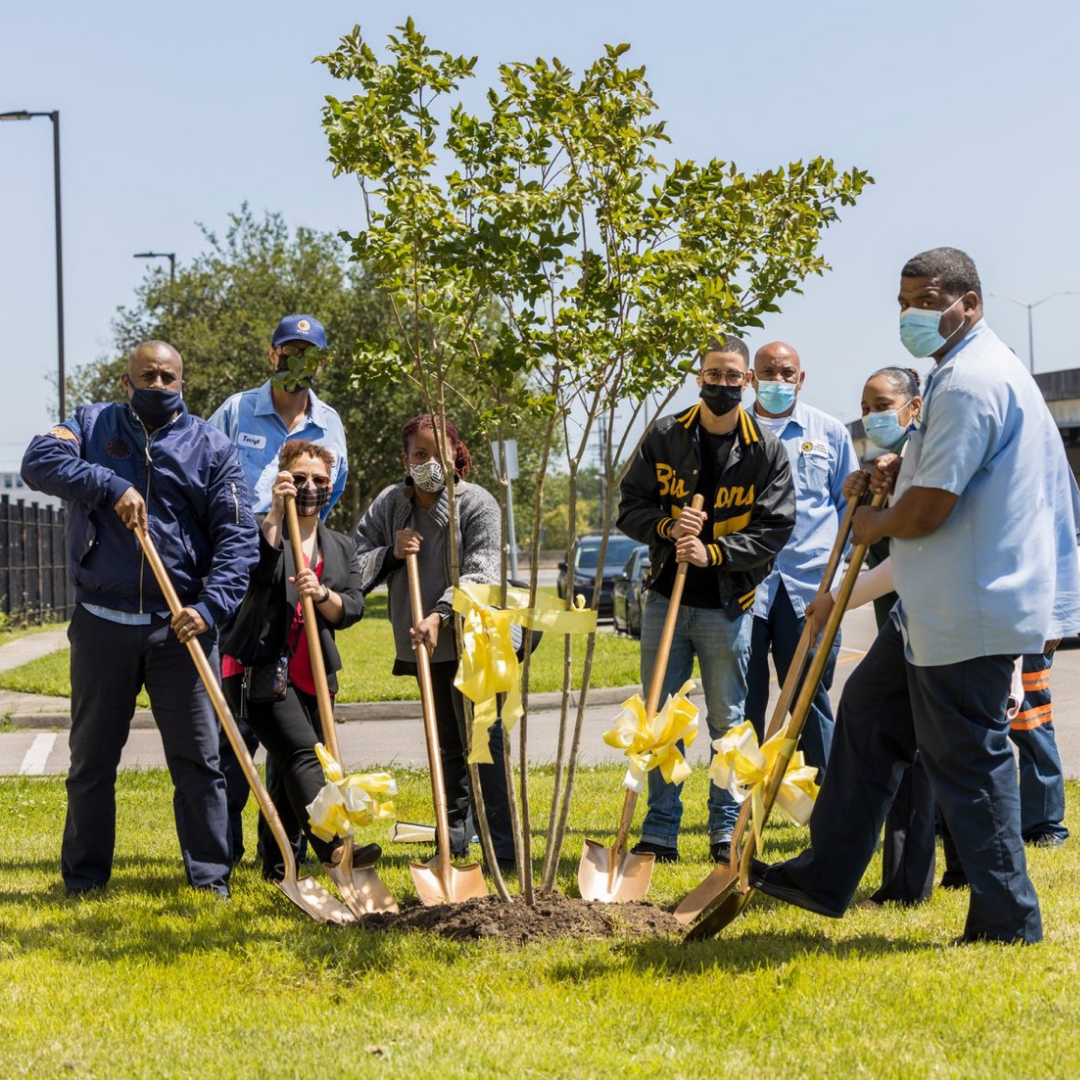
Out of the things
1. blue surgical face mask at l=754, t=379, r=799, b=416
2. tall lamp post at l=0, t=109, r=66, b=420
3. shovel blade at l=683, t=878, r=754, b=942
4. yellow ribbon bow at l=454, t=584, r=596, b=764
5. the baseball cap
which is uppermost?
tall lamp post at l=0, t=109, r=66, b=420

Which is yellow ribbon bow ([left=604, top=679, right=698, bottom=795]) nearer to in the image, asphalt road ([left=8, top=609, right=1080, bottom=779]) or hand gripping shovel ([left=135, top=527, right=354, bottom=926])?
hand gripping shovel ([left=135, top=527, right=354, bottom=926])

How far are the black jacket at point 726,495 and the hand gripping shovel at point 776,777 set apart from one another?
4.53 feet

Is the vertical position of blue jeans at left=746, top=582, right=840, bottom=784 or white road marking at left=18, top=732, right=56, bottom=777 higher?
blue jeans at left=746, top=582, right=840, bottom=784

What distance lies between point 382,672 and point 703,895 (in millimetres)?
10762

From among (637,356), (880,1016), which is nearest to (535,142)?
(637,356)

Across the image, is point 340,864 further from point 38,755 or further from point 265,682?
point 38,755

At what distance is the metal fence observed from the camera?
23594mm

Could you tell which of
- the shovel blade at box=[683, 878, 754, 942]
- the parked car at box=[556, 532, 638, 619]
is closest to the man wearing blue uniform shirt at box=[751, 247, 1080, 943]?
the shovel blade at box=[683, 878, 754, 942]

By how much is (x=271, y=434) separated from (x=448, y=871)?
2.25 meters

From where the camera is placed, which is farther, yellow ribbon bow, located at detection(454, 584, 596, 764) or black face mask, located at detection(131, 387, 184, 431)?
black face mask, located at detection(131, 387, 184, 431)

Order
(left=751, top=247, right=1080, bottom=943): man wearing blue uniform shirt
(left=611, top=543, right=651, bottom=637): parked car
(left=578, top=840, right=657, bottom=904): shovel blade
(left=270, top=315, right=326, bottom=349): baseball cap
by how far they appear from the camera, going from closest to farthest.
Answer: (left=751, top=247, right=1080, bottom=943): man wearing blue uniform shirt
(left=578, top=840, right=657, bottom=904): shovel blade
(left=270, top=315, right=326, bottom=349): baseball cap
(left=611, top=543, right=651, bottom=637): parked car

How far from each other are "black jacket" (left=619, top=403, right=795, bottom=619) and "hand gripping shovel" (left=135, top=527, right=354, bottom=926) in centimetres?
186

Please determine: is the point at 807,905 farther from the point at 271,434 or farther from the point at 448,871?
the point at 271,434

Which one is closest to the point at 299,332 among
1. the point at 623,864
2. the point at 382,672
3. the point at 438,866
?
the point at 438,866
